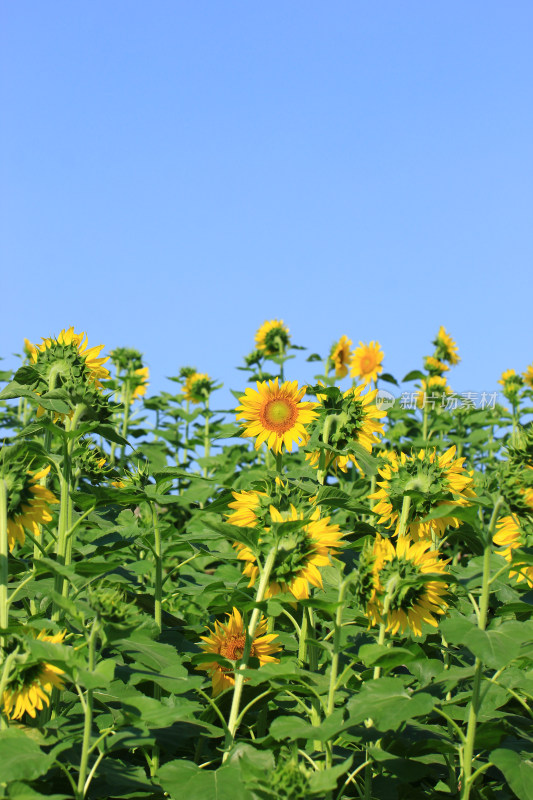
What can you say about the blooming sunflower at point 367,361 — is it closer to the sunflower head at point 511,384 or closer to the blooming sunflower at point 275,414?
the sunflower head at point 511,384

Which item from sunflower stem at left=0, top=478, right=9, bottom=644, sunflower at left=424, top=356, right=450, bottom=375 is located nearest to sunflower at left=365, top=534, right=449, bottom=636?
sunflower stem at left=0, top=478, right=9, bottom=644

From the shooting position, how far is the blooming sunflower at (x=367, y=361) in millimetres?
6930

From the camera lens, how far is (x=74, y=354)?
2926 millimetres

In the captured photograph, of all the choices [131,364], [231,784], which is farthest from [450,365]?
[231,784]

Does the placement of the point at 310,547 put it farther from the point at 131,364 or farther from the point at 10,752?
the point at 131,364

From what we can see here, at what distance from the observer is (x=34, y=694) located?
2162 mm

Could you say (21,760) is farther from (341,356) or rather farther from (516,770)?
(341,356)

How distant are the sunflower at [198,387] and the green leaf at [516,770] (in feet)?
17.6

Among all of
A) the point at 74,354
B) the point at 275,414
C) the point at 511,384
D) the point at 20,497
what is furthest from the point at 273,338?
the point at 20,497

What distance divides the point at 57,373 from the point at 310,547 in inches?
42.6

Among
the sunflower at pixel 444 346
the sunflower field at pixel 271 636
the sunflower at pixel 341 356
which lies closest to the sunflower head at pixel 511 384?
the sunflower at pixel 444 346

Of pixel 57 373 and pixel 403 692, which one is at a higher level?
pixel 57 373

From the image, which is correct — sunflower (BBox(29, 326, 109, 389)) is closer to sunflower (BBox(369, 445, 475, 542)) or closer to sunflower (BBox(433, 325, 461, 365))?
sunflower (BBox(369, 445, 475, 542))

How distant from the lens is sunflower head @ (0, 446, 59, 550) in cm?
235
